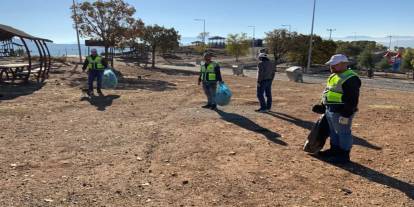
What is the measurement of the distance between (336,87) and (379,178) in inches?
53.9

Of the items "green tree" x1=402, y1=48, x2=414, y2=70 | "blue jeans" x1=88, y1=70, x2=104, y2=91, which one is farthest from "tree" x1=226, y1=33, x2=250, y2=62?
"blue jeans" x1=88, y1=70, x2=104, y2=91

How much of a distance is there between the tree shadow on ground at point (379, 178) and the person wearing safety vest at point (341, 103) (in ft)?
0.55

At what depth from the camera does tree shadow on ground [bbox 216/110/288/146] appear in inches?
332

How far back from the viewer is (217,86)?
1170 centimetres

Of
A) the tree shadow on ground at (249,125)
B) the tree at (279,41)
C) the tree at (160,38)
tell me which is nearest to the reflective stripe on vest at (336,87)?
the tree shadow on ground at (249,125)

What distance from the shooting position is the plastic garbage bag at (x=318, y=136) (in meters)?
6.84

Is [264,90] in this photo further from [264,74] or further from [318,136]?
[318,136]

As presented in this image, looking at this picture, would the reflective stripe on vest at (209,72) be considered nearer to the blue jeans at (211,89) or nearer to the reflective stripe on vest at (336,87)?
the blue jeans at (211,89)

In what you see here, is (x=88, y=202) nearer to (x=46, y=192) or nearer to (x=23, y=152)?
(x=46, y=192)

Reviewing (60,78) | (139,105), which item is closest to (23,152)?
(139,105)

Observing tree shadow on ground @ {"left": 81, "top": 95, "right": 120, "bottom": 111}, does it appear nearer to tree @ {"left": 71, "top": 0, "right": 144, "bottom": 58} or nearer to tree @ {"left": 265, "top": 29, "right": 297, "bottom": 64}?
tree @ {"left": 71, "top": 0, "right": 144, "bottom": 58}

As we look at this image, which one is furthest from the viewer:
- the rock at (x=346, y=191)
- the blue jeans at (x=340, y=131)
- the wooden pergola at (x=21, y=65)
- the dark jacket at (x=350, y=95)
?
the wooden pergola at (x=21, y=65)

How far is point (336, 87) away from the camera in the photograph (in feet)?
20.8

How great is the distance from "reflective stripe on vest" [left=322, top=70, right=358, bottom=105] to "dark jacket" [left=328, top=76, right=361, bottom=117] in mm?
71
